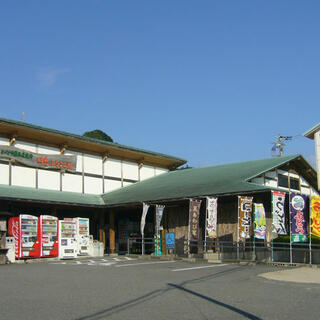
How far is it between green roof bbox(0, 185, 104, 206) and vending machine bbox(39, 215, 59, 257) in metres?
0.96

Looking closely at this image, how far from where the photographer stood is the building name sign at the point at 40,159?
848 inches

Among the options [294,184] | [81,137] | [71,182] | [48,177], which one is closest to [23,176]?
[48,177]

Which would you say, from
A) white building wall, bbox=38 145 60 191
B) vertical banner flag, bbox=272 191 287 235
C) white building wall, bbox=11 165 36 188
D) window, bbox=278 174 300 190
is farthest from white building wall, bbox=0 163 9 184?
window, bbox=278 174 300 190

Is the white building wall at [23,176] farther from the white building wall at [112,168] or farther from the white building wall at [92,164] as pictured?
the white building wall at [112,168]

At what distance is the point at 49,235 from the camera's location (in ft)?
67.8

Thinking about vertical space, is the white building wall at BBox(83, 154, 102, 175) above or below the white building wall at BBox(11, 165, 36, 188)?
above

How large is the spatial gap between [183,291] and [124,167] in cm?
1827

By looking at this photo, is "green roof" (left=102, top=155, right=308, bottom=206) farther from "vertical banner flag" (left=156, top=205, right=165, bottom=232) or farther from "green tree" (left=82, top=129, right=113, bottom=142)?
"green tree" (left=82, top=129, right=113, bottom=142)

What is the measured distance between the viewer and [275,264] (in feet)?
54.1

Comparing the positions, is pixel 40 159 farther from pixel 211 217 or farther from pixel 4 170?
pixel 211 217

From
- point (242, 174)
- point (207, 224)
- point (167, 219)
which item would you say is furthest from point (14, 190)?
point (242, 174)

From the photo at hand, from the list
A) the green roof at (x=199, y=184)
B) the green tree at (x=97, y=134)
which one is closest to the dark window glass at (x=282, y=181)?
the green roof at (x=199, y=184)

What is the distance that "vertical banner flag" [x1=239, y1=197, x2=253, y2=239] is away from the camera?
1752 cm

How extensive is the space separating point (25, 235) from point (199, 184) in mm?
8337
